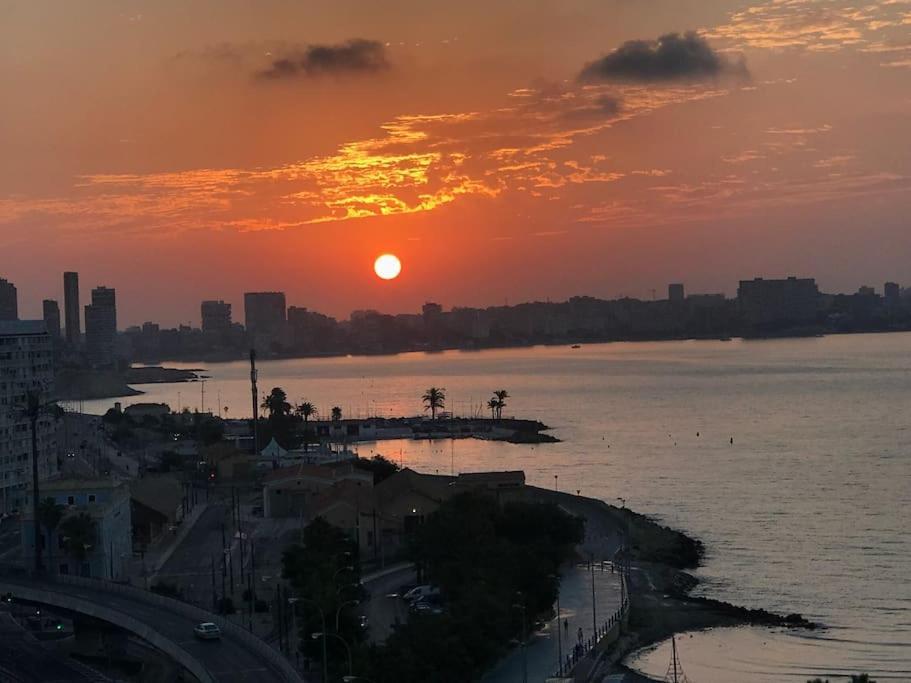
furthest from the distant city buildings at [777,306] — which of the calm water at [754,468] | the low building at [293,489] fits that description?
the low building at [293,489]

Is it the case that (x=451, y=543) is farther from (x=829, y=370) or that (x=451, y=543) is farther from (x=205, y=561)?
(x=829, y=370)

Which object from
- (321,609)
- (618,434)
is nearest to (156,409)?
(618,434)

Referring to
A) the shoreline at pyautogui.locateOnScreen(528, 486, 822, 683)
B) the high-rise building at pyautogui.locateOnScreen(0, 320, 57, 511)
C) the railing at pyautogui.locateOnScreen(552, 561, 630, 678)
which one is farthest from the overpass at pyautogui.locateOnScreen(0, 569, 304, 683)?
the high-rise building at pyautogui.locateOnScreen(0, 320, 57, 511)

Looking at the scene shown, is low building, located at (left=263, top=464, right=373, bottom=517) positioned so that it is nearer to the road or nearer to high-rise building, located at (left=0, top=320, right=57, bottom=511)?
high-rise building, located at (left=0, top=320, right=57, bottom=511)

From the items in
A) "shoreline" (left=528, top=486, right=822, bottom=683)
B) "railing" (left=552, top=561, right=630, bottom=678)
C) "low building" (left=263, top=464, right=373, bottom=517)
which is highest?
"low building" (left=263, top=464, right=373, bottom=517)

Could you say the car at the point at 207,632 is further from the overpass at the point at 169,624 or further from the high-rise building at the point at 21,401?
the high-rise building at the point at 21,401

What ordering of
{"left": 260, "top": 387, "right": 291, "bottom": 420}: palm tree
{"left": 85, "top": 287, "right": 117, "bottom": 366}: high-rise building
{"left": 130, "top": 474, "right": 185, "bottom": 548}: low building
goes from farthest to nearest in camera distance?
{"left": 85, "top": 287, "right": 117, "bottom": 366}: high-rise building → {"left": 260, "top": 387, "right": 291, "bottom": 420}: palm tree → {"left": 130, "top": 474, "right": 185, "bottom": 548}: low building
